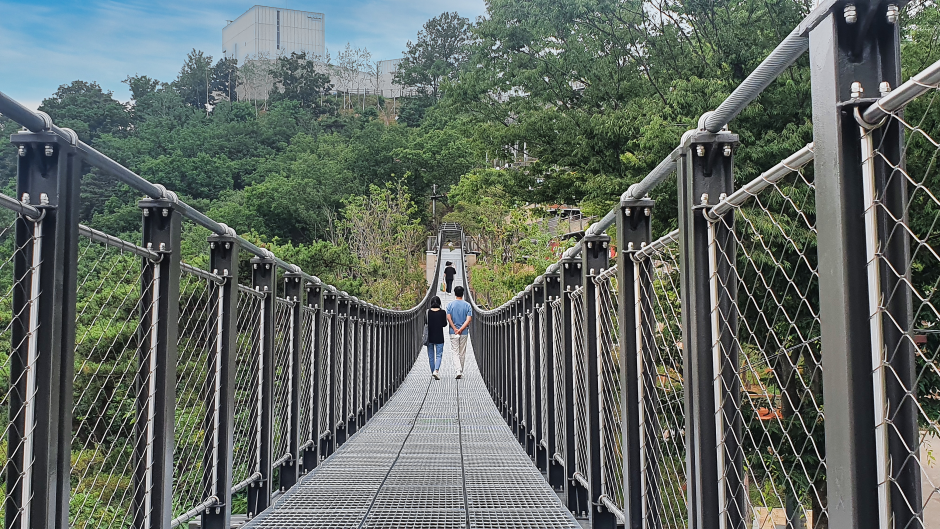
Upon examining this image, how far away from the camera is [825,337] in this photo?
110 cm

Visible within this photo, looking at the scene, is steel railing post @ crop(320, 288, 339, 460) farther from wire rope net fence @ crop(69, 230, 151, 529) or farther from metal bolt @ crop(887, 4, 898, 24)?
metal bolt @ crop(887, 4, 898, 24)

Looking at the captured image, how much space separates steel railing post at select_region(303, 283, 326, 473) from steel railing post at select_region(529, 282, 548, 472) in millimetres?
1157

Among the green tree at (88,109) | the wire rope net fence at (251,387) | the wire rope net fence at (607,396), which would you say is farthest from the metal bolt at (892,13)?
the green tree at (88,109)

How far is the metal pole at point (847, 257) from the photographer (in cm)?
102

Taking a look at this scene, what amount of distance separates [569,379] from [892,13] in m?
2.63

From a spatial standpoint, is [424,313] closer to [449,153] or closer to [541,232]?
[541,232]

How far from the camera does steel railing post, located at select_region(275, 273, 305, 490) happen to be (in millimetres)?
3846

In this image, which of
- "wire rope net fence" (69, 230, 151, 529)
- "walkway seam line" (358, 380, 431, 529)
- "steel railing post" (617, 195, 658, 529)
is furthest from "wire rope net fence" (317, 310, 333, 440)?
"steel railing post" (617, 195, 658, 529)

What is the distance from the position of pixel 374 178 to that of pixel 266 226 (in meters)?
6.24

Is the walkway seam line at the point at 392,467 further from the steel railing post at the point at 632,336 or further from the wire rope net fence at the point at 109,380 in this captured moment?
the steel railing post at the point at 632,336

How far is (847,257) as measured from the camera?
1029 millimetres

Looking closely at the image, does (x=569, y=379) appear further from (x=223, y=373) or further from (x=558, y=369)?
(x=223, y=373)

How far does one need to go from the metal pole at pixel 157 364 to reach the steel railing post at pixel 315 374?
219cm

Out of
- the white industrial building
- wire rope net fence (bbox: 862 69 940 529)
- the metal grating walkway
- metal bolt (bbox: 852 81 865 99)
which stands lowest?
the metal grating walkway
